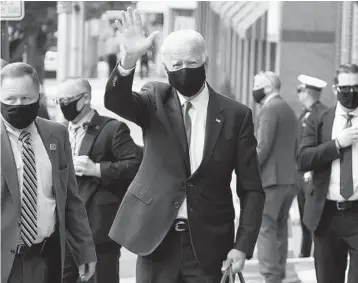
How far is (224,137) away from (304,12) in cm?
1119

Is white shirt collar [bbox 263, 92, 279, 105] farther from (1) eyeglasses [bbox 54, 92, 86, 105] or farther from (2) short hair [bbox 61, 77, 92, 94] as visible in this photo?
(1) eyeglasses [bbox 54, 92, 86, 105]

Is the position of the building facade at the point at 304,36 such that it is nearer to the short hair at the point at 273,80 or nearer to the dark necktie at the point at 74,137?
the short hair at the point at 273,80

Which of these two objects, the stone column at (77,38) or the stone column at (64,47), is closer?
the stone column at (64,47)

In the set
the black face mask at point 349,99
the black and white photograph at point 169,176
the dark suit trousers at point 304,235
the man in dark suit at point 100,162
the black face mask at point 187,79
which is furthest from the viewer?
the dark suit trousers at point 304,235

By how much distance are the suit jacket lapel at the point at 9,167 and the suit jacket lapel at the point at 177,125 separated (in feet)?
2.76

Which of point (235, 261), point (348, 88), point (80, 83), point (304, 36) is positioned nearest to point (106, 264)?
point (80, 83)

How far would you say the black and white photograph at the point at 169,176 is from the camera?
511 cm

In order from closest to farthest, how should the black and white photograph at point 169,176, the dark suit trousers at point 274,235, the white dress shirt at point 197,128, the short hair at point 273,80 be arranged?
the black and white photograph at point 169,176
the white dress shirt at point 197,128
the dark suit trousers at point 274,235
the short hair at point 273,80

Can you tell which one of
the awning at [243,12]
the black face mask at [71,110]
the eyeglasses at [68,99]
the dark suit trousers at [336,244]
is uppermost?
the eyeglasses at [68,99]

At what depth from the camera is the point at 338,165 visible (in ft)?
22.6

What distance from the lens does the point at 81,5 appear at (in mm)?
28500

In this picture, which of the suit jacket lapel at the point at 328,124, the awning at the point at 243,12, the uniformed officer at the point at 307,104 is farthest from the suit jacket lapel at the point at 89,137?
the awning at the point at 243,12

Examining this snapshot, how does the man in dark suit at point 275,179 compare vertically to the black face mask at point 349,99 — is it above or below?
below

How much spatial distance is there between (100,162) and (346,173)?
1.83 metres
